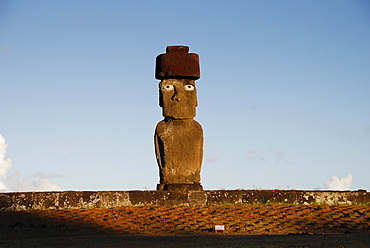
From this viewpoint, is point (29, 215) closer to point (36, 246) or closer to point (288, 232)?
point (36, 246)

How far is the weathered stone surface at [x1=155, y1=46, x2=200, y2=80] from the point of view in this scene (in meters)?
14.7

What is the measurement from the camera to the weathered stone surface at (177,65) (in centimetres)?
1466

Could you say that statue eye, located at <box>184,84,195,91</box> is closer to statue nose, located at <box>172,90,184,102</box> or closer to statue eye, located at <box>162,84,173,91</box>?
statue nose, located at <box>172,90,184,102</box>

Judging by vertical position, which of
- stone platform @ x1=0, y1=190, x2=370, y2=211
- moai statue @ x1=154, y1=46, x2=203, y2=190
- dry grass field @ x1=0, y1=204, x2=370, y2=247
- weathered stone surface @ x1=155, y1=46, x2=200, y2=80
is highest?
weathered stone surface @ x1=155, y1=46, x2=200, y2=80

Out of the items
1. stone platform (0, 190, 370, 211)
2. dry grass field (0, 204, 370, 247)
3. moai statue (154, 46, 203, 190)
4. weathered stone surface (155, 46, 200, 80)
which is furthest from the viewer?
weathered stone surface (155, 46, 200, 80)

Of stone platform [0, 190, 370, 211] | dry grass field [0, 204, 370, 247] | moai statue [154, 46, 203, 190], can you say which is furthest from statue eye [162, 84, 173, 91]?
dry grass field [0, 204, 370, 247]

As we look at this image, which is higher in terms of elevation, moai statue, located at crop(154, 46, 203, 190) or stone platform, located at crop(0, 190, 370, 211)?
moai statue, located at crop(154, 46, 203, 190)

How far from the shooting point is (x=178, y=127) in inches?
577

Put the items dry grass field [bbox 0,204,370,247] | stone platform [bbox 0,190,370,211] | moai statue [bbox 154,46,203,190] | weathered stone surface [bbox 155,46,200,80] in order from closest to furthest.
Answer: dry grass field [bbox 0,204,370,247]
stone platform [bbox 0,190,370,211]
moai statue [bbox 154,46,203,190]
weathered stone surface [bbox 155,46,200,80]

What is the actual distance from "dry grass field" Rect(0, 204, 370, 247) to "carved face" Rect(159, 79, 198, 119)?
7.90 feet

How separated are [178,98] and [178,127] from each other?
0.68 meters

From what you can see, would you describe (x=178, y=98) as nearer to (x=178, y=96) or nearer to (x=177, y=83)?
(x=178, y=96)

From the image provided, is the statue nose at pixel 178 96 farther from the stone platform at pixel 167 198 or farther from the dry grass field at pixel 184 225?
the dry grass field at pixel 184 225

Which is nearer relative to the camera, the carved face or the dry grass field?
the dry grass field
